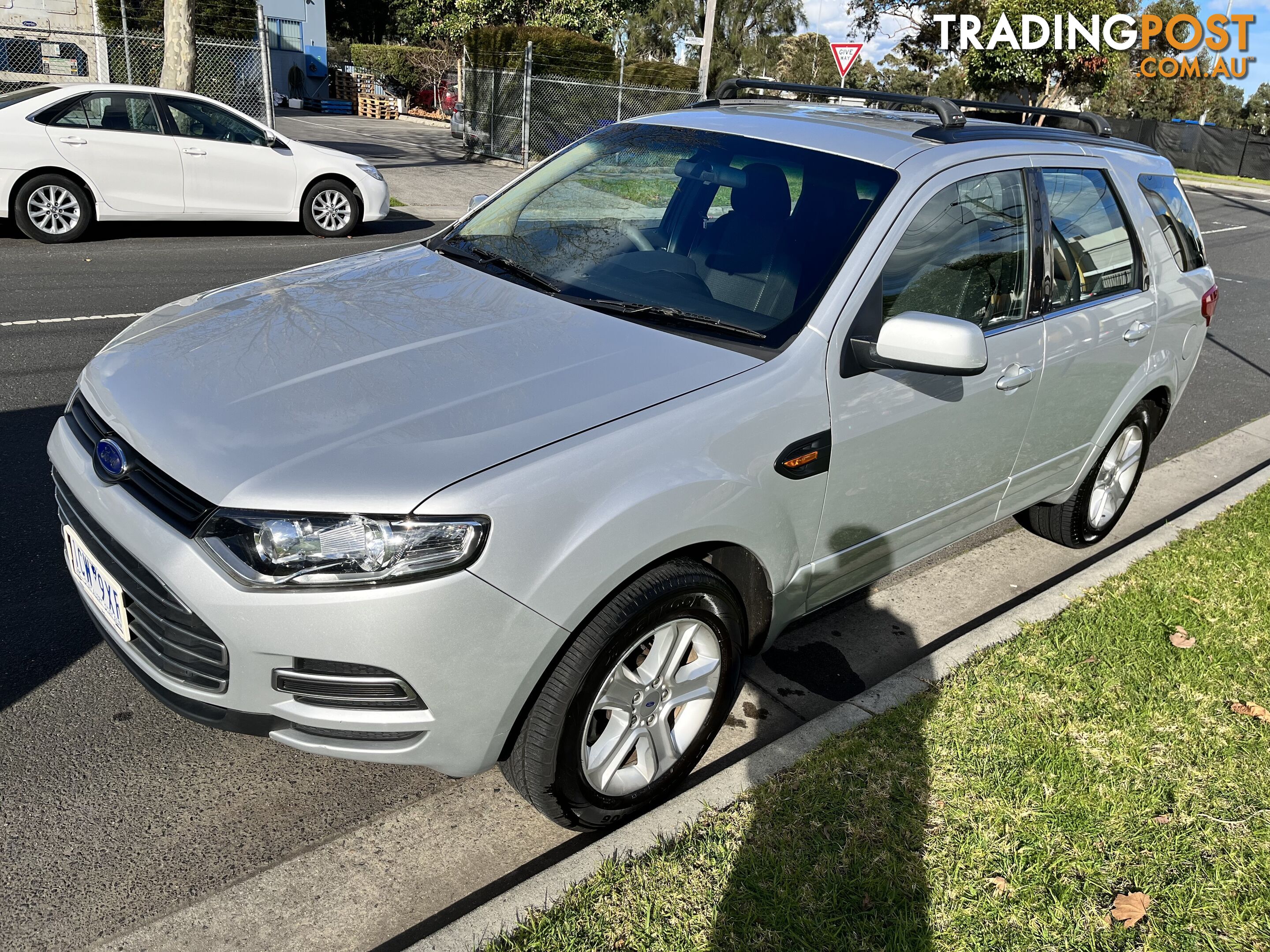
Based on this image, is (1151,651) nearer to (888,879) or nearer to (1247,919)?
(1247,919)

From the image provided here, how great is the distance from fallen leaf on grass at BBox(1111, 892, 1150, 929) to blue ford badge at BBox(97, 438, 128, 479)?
2.86 metres

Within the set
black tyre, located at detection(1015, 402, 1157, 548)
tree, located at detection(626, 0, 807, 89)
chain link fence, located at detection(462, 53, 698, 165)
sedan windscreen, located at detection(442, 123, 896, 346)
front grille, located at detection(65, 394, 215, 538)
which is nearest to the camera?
front grille, located at detection(65, 394, 215, 538)

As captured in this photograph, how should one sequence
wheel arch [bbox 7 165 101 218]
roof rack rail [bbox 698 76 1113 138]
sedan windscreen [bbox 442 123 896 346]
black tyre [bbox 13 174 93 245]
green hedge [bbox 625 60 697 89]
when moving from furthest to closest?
green hedge [bbox 625 60 697 89] < black tyre [bbox 13 174 93 245] < wheel arch [bbox 7 165 101 218] < roof rack rail [bbox 698 76 1113 138] < sedan windscreen [bbox 442 123 896 346]

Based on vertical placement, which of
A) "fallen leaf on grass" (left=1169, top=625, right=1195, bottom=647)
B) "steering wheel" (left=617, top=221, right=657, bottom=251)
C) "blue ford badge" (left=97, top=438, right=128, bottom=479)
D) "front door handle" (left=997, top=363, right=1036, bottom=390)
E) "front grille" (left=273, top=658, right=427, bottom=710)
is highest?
"steering wheel" (left=617, top=221, right=657, bottom=251)

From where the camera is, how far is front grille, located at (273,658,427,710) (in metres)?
2.34

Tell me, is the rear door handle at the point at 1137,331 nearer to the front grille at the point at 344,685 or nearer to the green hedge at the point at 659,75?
the front grille at the point at 344,685

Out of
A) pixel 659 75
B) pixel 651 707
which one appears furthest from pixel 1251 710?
pixel 659 75

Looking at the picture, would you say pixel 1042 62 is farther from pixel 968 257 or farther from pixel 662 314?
pixel 662 314

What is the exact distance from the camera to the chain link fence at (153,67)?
15.6m

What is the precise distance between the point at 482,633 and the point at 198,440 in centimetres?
86

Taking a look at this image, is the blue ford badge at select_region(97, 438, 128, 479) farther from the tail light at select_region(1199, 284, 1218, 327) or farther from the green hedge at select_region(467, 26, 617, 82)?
the green hedge at select_region(467, 26, 617, 82)

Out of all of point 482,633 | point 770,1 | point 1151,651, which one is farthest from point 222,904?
point 770,1

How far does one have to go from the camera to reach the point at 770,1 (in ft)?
192

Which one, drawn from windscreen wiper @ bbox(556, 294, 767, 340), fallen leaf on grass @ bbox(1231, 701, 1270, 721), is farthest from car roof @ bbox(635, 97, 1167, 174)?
fallen leaf on grass @ bbox(1231, 701, 1270, 721)
